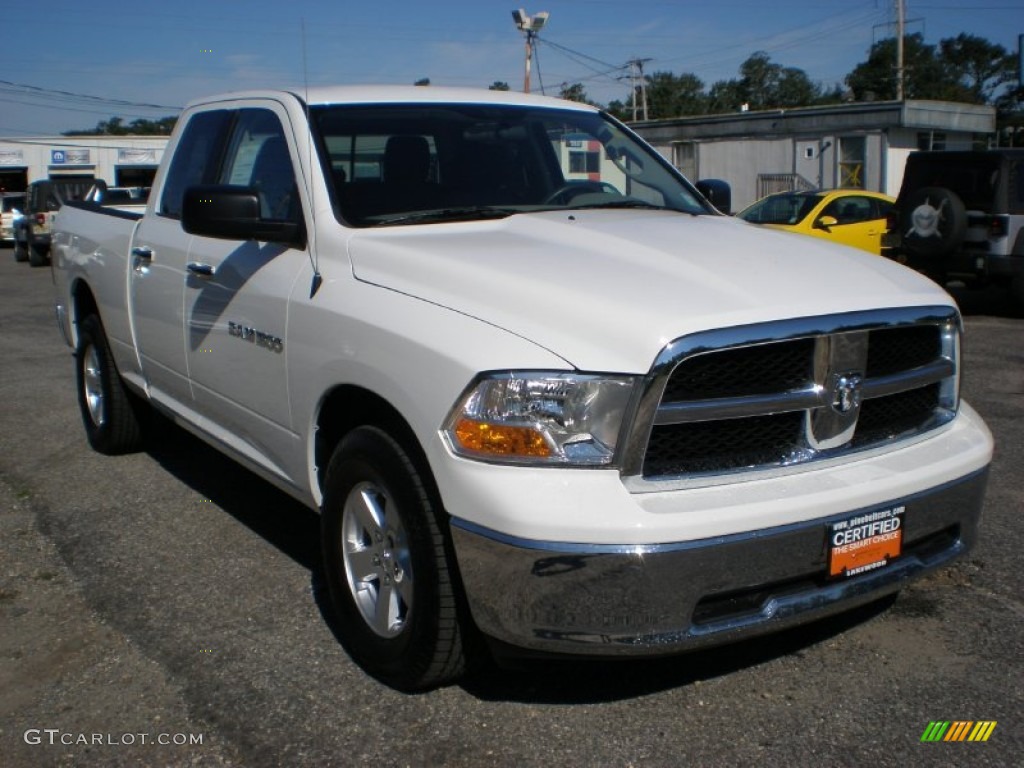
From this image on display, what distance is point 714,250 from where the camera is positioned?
3557 mm

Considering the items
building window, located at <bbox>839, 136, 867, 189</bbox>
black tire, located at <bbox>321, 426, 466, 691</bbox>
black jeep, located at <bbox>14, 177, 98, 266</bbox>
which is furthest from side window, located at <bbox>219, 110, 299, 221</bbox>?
building window, located at <bbox>839, 136, 867, 189</bbox>

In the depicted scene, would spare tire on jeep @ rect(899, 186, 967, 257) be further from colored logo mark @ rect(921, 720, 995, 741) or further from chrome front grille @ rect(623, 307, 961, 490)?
colored logo mark @ rect(921, 720, 995, 741)

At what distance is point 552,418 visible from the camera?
289 centimetres

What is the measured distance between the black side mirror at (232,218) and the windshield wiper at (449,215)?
13.0 inches

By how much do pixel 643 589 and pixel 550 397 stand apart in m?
0.55

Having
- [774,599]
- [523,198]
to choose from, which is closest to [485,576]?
[774,599]

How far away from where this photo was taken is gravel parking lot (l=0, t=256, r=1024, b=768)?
314 centimetres

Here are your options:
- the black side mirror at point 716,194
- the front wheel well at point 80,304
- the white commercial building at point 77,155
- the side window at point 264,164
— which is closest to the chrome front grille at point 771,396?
the side window at point 264,164

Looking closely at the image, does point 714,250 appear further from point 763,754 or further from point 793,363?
point 763,754

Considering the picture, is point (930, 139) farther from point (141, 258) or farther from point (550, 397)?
point (550, 397)

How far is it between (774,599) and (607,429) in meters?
0.69

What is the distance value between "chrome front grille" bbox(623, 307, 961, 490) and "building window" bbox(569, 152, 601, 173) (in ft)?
6.11

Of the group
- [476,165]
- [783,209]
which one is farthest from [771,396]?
[783,209]

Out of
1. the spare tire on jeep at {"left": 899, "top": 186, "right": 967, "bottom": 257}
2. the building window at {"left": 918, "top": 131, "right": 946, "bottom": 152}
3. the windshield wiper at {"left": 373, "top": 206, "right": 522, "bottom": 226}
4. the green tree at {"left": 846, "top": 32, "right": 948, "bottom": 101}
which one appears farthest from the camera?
the green tree at {"left": 846, "top": 32, "right": 948, "bottom": 101}
